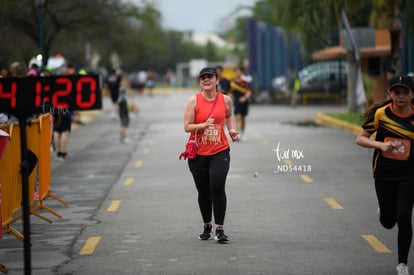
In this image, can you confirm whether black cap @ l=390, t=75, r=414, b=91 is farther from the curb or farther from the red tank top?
the curb

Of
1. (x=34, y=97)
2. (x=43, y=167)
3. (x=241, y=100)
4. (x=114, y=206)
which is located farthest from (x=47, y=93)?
(x=241, y=100)

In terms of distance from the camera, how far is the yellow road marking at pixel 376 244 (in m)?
9.95

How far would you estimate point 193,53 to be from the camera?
14438cm

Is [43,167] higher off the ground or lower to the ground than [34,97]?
lower

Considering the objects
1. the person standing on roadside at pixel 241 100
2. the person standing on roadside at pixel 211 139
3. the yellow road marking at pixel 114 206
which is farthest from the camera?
the person standing on roadside at pixel 241 100

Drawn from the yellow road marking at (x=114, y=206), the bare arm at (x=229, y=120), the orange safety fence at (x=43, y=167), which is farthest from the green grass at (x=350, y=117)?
the bare arm at (x=229, y=120)

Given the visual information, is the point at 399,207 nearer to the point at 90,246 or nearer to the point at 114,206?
the point at 90,246

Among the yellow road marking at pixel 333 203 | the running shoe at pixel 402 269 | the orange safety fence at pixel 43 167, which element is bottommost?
the yellow road marking at pixel 333 203

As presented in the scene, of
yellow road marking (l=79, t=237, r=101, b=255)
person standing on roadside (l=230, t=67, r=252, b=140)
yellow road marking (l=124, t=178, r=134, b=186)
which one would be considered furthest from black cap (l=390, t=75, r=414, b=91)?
person standing on roadside (l=230, t=67, r=252, b=140)

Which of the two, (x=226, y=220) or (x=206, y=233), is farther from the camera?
(x=226, y=220)

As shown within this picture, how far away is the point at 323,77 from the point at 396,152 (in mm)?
41606

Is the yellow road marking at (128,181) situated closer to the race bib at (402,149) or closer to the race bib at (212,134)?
the race bib at (212,134)

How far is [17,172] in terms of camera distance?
37.8 ft

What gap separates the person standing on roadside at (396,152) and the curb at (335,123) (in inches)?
700
